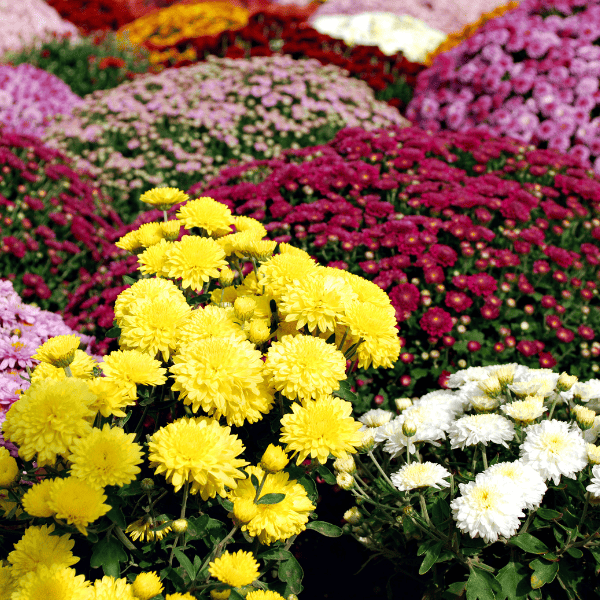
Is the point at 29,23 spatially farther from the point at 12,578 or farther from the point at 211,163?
the point at 12,578

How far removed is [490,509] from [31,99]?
689 cm

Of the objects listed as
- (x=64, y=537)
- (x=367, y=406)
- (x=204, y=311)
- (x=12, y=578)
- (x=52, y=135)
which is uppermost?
(x=204, y=311)

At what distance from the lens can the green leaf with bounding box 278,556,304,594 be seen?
139cm

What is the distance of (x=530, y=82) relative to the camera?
5.25 m

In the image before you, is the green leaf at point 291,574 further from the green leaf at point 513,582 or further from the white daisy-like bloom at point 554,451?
the white daisy-like bloom at point 554,451

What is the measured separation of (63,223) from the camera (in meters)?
3.50

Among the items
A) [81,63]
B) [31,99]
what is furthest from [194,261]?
[81,63]

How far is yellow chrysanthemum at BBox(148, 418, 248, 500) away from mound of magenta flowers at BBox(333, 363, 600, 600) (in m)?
0.43

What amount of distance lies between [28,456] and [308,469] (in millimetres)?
723

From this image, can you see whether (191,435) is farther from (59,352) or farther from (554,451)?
(554,451)

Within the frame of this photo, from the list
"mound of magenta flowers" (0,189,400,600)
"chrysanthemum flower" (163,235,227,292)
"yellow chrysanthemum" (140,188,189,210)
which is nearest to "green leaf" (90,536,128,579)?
"mound of magenta flowers" (0,189,400,600)

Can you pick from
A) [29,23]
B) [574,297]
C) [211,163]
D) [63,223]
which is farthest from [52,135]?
[574,297]

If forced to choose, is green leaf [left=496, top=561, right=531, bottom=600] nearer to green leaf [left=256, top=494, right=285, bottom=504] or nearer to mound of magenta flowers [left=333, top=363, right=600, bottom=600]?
mound of magenta flowers [left=333, top=363, right=600, bottom=600]

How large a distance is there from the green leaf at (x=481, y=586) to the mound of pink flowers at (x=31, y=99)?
6145mm
